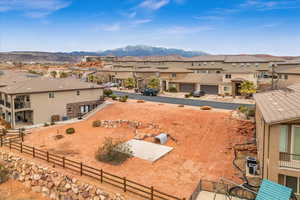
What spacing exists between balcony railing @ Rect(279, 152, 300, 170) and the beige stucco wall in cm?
3303

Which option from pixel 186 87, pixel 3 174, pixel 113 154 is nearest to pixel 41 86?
pixel 3 174

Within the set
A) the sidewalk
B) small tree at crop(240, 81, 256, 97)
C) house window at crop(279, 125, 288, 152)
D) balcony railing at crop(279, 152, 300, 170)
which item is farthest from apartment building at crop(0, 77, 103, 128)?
balcony railing at crop(279, 152, 300, 170)

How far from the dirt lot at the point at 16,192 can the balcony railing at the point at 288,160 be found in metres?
18.9

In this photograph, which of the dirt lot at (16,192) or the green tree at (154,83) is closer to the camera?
the dirt lot at (16,192)

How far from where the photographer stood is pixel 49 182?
20.5 m

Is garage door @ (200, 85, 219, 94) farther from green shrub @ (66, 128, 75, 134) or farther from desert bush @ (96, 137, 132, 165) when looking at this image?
desert bush @ (96, 137, 132, 165)

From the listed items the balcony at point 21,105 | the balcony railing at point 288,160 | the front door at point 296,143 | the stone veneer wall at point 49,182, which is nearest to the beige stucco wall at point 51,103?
the balcony at point 21,105

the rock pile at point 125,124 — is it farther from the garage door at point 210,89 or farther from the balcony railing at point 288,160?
the garage door at point 210,89

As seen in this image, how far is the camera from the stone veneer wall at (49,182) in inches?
704

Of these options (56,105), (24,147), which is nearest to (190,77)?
(56,105)

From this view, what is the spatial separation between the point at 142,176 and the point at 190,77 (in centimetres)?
4159

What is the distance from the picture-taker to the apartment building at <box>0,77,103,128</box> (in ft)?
112

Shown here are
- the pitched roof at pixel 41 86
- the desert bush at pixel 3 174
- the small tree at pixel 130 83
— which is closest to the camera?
the desert bush at pixel 3 174

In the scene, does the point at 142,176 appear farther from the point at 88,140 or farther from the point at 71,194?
the point at 88,140
